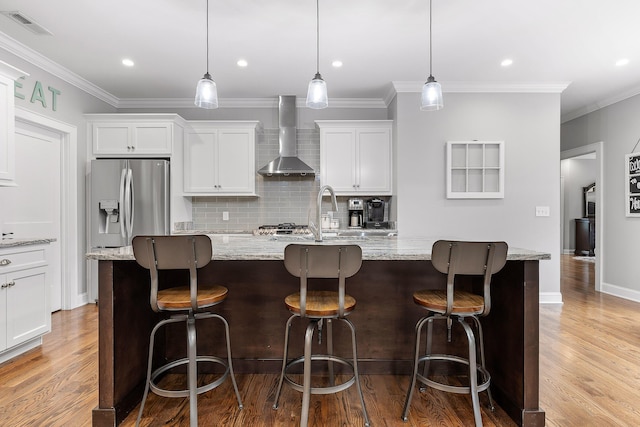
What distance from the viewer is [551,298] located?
4.28 meters

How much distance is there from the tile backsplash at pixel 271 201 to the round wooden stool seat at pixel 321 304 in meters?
3.07

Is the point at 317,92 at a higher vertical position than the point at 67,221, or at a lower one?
higher

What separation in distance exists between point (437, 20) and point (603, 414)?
2.99 metres

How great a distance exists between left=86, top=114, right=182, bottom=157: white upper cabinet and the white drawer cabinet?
5.79ft

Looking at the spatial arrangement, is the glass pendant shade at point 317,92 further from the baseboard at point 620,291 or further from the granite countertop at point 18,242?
the baseboard at point 620,291

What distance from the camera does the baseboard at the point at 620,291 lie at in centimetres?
441

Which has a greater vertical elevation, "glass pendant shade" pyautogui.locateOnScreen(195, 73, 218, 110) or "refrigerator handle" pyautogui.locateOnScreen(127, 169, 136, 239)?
"glass pendant shade" pyautogui.locateOnScreen(195, 73, 218, 110)

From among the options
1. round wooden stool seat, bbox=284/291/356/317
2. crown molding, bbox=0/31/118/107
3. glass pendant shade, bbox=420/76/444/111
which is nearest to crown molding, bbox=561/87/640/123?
glass pendant shade, bbox=420/76/444/111

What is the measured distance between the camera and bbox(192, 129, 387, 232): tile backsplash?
195 inches

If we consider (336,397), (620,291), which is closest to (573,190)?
(620,291)

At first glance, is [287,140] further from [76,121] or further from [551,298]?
[551,298]

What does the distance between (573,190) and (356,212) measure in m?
8.13

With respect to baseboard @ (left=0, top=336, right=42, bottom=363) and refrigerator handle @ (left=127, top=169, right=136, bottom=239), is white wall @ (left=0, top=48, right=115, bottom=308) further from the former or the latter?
baseboard @ (left=0, top=336, right=42, bottom=363)

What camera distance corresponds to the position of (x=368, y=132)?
4.57 m
